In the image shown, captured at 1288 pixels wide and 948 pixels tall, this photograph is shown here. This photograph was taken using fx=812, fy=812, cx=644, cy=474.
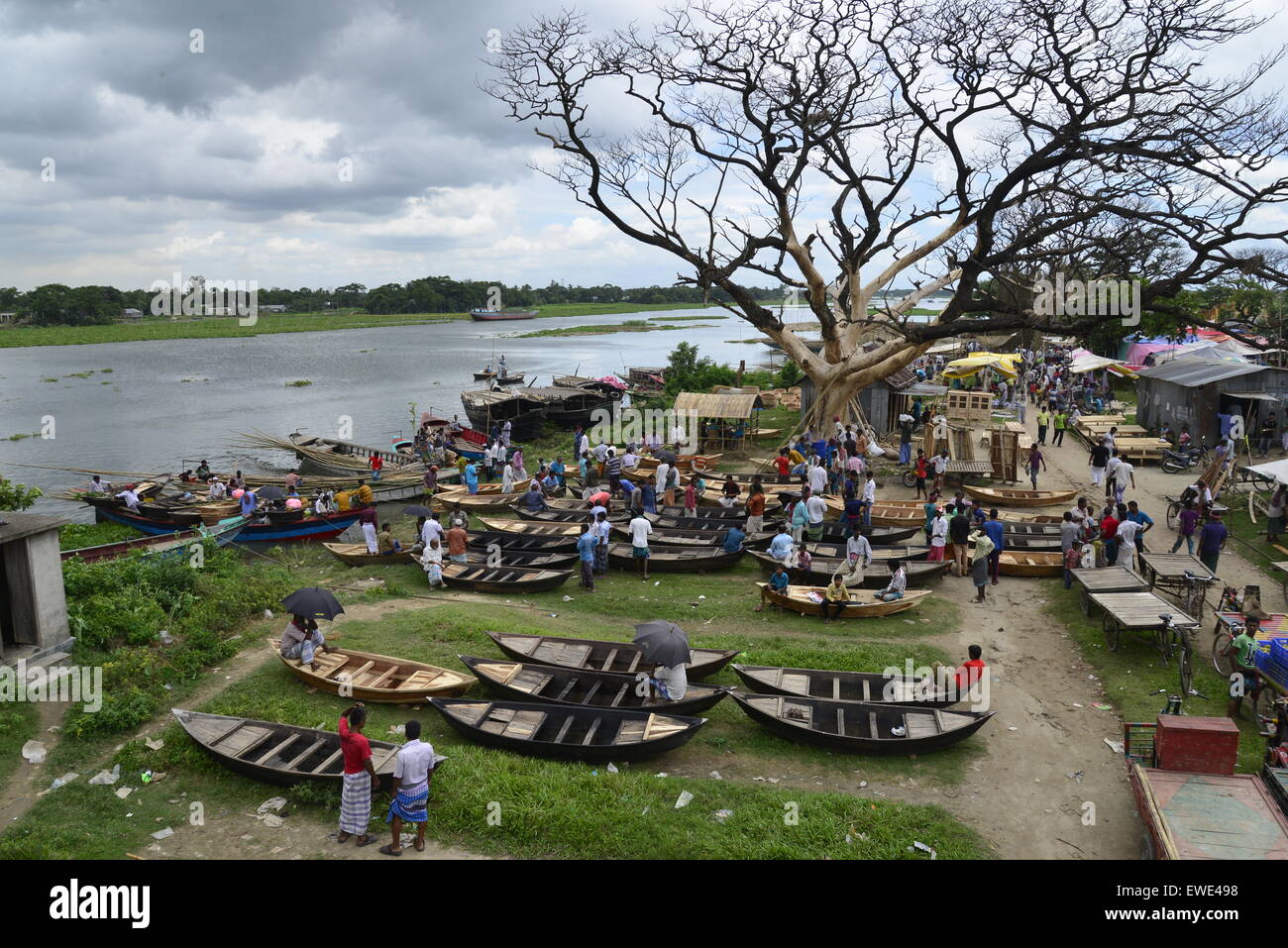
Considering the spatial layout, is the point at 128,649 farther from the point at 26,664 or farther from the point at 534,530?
the point at 534,530

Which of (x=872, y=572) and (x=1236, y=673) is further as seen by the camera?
(x=872, y=572)

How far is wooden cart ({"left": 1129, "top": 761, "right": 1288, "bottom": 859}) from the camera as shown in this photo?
22.7 feet

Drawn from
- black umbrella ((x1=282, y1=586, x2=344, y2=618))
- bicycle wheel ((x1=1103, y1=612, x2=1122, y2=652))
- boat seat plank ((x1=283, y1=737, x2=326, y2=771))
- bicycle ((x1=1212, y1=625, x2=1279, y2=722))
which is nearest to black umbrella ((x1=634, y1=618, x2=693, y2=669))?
boat seat plank ((x1=283, y1=737, x2=326, y2=771))

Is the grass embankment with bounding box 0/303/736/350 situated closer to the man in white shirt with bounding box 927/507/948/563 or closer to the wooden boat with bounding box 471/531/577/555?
the wooden boat with bounding box 471/531/577/555

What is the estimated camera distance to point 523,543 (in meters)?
18.4

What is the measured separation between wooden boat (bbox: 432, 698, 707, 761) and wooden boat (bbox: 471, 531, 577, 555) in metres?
7.83

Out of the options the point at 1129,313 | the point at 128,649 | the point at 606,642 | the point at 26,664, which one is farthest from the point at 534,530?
the point at 1129,313

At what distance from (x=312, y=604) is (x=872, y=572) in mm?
9947

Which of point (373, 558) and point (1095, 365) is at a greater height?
point (1095, 365)

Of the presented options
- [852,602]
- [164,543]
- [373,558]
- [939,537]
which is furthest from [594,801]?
[164,543]

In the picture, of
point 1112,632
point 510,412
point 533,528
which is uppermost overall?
point 510,412

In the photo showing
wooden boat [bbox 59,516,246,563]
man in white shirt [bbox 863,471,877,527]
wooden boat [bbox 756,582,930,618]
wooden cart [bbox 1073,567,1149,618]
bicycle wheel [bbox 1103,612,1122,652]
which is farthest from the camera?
man in white shirt [bbox 863,471,877,527]

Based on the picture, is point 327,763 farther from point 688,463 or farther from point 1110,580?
point 688,463

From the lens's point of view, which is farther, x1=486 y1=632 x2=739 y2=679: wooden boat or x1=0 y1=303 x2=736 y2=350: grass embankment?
x1=0 y1=303 x2=736 y2=350: grass embankment
